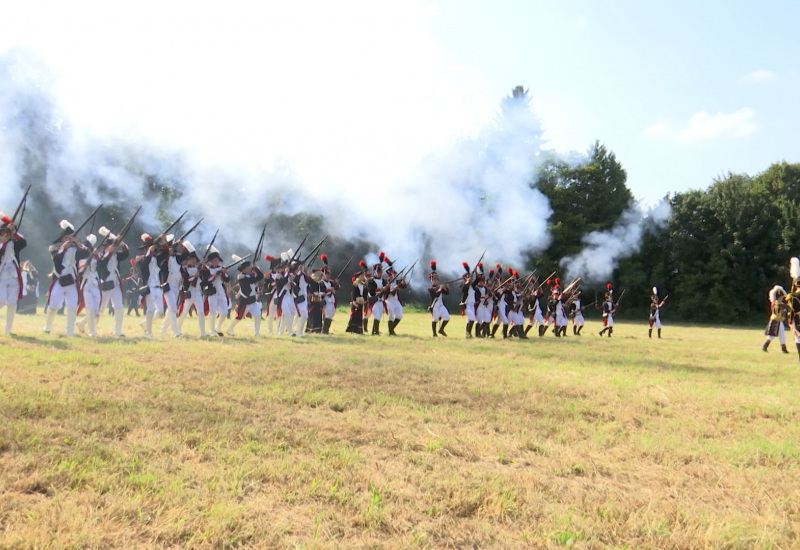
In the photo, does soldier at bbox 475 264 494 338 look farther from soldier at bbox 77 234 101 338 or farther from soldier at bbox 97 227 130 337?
soldier at bbox 77 234 101 338

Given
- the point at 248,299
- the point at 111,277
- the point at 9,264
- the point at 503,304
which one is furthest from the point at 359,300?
the point at 9,264

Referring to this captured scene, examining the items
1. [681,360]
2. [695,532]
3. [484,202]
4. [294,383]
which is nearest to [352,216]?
[484,202]

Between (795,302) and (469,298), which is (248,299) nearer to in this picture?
Answer: (469,298)

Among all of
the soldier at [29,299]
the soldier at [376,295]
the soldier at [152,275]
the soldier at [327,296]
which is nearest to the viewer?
the soldier at [152,275]

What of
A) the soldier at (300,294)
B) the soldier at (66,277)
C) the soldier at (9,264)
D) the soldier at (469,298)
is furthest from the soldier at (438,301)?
the soldier at (9,264)

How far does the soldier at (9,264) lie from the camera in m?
9.52

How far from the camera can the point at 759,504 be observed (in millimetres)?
3852

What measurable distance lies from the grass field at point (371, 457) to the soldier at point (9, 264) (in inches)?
69.9

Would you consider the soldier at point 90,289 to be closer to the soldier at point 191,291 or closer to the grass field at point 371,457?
the soldier at point 191,291

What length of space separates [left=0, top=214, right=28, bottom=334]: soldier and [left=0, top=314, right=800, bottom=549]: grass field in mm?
1774

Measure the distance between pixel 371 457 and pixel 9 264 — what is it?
7.95 meters

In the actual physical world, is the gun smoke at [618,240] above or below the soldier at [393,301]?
above

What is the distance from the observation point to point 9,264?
959 centimetres

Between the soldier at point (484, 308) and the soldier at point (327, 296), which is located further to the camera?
the soldier at point (484, 308)
